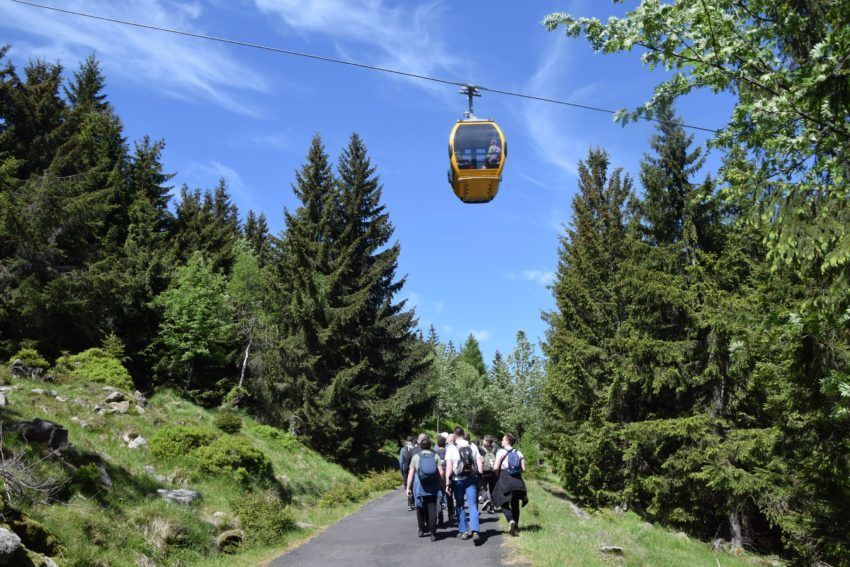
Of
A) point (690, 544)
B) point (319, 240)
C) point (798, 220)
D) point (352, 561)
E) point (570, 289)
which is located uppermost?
point (319, 240)

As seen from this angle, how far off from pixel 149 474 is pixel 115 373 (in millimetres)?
10582

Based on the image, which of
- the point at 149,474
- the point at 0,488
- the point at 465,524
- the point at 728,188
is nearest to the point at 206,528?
the point at 149,474

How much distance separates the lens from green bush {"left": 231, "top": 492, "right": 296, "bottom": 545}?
39.6ft

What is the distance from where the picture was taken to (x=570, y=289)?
27.5 m

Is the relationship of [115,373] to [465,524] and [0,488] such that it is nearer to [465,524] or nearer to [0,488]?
[0,488]

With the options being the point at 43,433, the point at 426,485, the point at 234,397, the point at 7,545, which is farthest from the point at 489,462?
the point at 234,397

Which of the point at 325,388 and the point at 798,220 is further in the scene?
the point at 325,388

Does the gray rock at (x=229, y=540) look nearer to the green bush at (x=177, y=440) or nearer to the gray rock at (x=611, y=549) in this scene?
the green bush at (x=177, y=440)

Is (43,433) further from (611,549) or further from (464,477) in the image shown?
(611,549)

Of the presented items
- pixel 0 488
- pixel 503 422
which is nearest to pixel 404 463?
pixel 0 488

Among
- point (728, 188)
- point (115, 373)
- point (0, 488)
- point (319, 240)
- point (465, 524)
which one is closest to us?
point (0, 488)

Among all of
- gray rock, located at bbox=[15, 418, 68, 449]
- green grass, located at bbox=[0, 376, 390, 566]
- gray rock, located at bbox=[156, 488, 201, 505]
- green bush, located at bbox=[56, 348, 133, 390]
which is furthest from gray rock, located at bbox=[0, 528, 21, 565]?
green bush, located at bbox=[56, 348, 133, 390]

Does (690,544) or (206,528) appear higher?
(206,528)

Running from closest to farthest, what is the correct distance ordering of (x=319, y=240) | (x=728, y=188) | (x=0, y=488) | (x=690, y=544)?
(x=0, y=488), (x=728, y=188), (x=690, y=544), (x=319, y=240)
